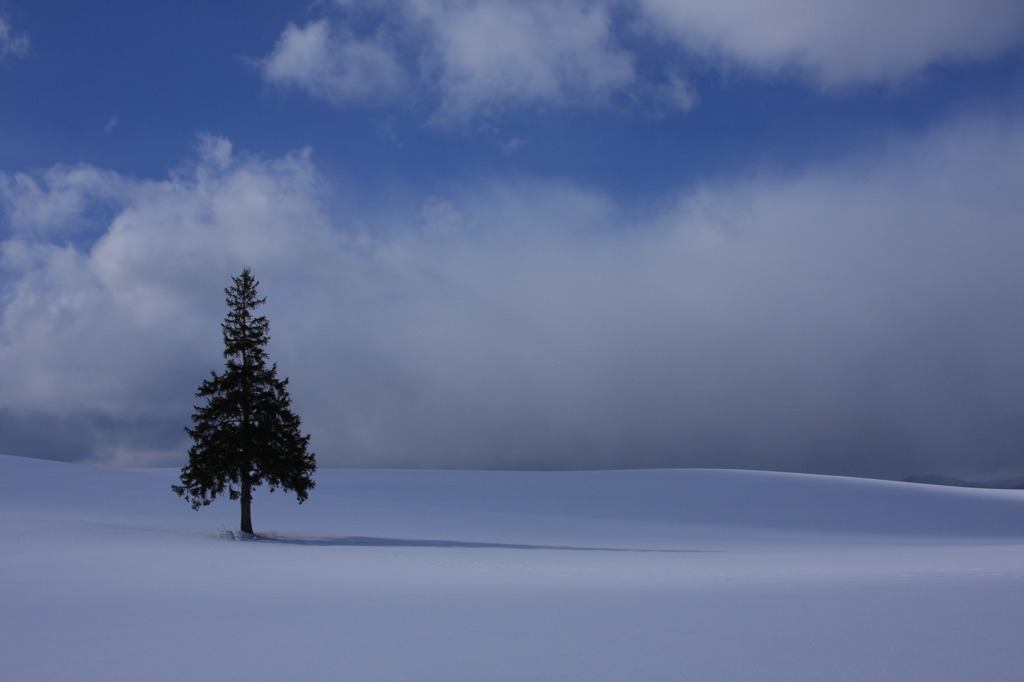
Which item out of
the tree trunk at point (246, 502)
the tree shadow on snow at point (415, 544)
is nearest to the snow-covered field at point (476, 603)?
the tree shadow on snow at point (415, 544)

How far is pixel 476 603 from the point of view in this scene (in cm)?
1025

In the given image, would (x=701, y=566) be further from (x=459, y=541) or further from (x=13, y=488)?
(x=13, y=488)

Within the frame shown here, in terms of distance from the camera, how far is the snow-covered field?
6625mm

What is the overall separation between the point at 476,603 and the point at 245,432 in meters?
16.1

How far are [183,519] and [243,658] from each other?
2347 centimetres

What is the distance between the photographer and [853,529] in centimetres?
3244

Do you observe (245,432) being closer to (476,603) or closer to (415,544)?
(415,544)

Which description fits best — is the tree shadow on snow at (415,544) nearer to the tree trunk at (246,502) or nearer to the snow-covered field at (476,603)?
the snow-covered field at (476,603)

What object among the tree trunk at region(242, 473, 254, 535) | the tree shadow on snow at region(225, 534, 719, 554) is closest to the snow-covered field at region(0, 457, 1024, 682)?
the tree shadow on snow at region(225, 534, 719, 554)

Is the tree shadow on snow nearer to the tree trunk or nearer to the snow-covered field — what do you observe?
the snow-covered field

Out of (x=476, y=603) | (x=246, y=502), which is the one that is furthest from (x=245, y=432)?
(x=476, y=603)

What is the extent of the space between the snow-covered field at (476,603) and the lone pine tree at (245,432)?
1839 mm

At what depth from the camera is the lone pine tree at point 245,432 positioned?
23.3m

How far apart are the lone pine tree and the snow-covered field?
1839 mm
